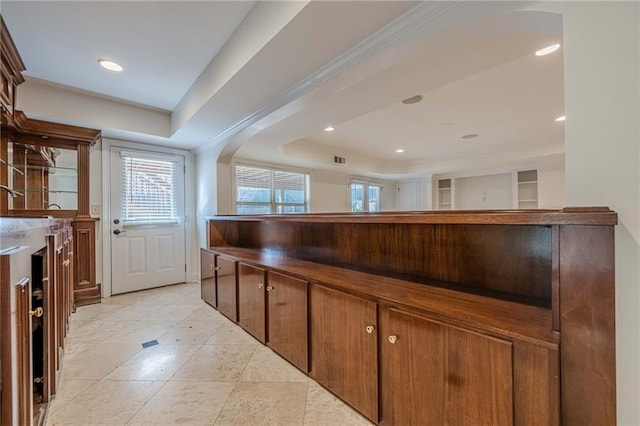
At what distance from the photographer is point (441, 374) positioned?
1.14m

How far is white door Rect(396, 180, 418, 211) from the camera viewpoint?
7.41m

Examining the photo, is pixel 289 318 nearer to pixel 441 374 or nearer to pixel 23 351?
pixel 441 374

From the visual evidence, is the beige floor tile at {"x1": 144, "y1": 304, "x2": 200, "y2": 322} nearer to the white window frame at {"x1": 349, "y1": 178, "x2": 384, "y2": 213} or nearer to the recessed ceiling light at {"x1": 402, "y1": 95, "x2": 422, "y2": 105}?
the recessed ceiling light at {"x1": 402, "y1": 95, "x2": 422, "y2": 105}

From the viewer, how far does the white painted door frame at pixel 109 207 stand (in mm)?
3645

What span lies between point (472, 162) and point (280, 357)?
5.48 metres

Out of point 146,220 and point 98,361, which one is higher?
point 146,220

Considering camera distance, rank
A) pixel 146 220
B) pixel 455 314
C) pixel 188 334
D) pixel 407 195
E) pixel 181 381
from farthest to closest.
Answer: pixel 407 195, pixel 146 220, pixel 188 334, pixel 181 381, pixel 455 314

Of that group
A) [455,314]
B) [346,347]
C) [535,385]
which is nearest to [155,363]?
[346,347]

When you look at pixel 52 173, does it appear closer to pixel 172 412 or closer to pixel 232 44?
pixel 232 44

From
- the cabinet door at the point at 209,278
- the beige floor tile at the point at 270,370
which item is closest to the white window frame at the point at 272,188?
the cabinet door at the point at 209,278

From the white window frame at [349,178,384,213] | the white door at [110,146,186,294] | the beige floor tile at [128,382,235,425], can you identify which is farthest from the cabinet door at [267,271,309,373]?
the white window frame at [349,178,384,213]

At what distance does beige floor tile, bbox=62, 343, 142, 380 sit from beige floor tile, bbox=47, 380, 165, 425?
0.57ft

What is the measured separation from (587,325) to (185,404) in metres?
1.93

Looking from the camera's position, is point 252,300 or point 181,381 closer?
point 181,381
